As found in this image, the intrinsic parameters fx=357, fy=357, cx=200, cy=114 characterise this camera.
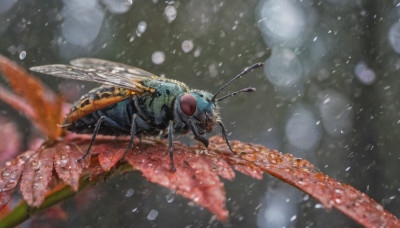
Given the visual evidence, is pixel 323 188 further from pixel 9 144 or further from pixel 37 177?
pixel 9 144

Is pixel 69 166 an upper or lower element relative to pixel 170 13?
upper

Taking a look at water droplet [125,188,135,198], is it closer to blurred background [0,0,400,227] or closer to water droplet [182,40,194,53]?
blurred background [0,0,400,227]

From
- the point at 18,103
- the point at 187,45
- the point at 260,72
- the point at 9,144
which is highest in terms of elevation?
the point at 18,103

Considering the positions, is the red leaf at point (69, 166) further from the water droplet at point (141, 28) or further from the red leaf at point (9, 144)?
the water droplet at point (141, 28)

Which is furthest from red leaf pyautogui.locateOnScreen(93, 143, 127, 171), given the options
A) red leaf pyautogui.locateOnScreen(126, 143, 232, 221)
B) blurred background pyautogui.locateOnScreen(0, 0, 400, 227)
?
blurred background pyautogui.locateOnScreen(0, 0, 400, 227)

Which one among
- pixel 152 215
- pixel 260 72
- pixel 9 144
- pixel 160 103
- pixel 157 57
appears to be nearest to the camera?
pixel 160 103

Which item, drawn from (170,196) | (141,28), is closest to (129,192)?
(170,196)

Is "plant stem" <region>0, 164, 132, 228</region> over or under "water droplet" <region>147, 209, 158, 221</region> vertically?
over
